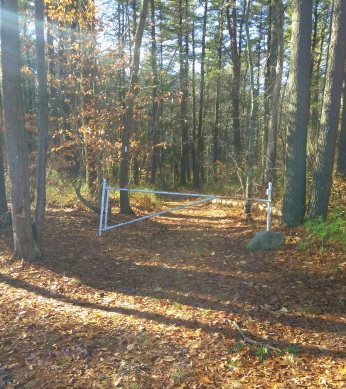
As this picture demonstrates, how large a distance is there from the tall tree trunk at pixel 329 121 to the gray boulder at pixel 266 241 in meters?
1.12

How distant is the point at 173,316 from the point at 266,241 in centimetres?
336

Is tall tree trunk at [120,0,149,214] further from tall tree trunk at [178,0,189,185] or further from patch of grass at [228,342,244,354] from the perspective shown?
tall tree trunk at [178,0,189,185]

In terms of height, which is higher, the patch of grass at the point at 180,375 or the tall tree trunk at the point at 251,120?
the tall tree trunk at the point at 251,120

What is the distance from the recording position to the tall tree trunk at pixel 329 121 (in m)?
7.73

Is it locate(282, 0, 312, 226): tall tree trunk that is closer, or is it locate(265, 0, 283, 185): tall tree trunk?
locate(282, 0, 312, 226): tall tree trunk

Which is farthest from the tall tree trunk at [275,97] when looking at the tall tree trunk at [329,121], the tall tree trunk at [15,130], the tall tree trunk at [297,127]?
the tall tree trunk at [15,130]

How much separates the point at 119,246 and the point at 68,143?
149 inches

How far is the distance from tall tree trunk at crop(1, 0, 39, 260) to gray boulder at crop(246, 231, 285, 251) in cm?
440

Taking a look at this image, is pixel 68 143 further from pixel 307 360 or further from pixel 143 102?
pixel 307 360

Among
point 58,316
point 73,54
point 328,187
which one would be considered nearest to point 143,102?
point 73,54

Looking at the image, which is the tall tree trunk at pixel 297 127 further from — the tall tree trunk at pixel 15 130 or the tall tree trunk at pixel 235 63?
the tall tree trunk at pixel 235 63

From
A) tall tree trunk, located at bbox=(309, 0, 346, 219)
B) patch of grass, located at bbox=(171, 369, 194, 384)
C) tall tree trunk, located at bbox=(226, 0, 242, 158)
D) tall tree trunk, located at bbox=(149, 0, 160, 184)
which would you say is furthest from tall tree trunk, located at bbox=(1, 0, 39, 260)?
tall tree trunk, located at bbox=(226, 0, 242, 158)

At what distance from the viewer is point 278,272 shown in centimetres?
603

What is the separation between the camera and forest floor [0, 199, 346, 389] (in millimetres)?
3424
